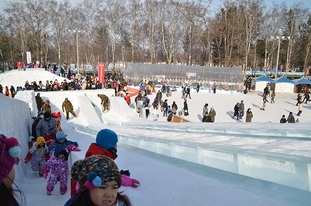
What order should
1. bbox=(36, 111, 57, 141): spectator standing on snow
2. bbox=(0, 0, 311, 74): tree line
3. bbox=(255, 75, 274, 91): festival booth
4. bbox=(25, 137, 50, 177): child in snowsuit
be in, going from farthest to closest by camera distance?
bbox=(0, 0, 311, 74): tree line < bbox=(255, 75, 274, 91): festival booth < bbox=(36, 111, 57, 141): spectator standing on snow < bbox=(25, 137, 50, 177): child in snowsuit

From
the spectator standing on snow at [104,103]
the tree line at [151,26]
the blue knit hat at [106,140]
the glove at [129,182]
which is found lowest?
the spectator standing on snow at [104,103]

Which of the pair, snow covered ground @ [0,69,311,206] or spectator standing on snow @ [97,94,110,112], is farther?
spectator standing on snow @ [97,94,110,112]

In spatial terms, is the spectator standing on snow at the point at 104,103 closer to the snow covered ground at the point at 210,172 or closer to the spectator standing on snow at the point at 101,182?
the snow covered ground at the point at 210,172

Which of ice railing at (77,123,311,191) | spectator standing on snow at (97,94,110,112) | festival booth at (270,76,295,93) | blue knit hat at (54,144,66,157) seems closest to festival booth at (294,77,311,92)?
festival booth at (270,76,295,93)

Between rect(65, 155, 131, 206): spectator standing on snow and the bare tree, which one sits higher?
the bare tree

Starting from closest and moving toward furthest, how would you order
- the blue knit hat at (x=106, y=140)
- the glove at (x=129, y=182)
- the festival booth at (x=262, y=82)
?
the blue knit hat at (x=106, y=140) < the glove at (x=129, y=182) < the festival booth at (x=262, y=82)

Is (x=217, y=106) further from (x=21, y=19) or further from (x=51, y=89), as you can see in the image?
(x=21, y=19)

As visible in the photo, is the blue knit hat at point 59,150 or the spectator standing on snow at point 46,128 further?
the spectator standing on snow at point 46,128

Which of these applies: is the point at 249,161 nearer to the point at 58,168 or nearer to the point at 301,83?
the point at 58,168

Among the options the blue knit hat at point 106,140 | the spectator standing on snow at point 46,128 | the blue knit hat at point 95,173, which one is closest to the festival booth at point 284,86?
the spectator standing on snow at point 46,128

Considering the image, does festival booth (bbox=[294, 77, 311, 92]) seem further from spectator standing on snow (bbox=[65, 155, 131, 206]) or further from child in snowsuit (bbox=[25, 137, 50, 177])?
spectator standing on snow (bbox=[65, 155, 131, 206])

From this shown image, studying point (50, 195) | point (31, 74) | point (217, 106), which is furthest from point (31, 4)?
point (50, 195)

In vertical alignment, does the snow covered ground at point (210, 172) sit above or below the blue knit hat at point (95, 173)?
below

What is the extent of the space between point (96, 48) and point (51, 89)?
98.4 feet
